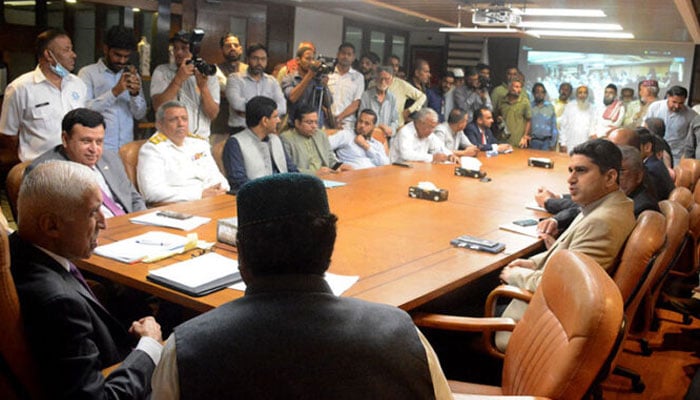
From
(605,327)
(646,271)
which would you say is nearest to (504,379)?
(605,327)

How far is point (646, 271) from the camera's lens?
229 cm

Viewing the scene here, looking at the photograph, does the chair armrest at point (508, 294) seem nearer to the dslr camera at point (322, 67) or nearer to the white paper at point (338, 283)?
the white paper at point (338, 283)

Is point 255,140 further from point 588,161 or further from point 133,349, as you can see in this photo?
point 133,349

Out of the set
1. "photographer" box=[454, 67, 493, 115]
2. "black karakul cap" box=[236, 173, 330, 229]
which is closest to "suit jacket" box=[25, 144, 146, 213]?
"black karakul cap" box=[236, 173, 330, 229]

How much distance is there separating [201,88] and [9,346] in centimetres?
363

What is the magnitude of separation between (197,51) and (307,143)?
1.06m

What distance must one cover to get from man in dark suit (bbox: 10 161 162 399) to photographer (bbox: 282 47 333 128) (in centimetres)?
410

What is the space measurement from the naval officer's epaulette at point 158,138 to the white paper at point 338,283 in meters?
1.86

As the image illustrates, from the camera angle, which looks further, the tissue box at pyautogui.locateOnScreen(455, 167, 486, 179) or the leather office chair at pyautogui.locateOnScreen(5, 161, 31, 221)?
the tissue box at pyautogui.locateOnScreen(455, 167, 486, 179)

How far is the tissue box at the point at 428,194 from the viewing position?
145 inches

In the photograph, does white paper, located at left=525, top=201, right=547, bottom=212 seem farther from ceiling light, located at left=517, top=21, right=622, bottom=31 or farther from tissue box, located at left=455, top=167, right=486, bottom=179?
ceiling light, located at left=517, top=21, right=622, bottom=31

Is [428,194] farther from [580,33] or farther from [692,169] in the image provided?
[580,33]

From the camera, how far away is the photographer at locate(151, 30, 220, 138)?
14.9ft

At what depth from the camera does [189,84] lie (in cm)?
486
